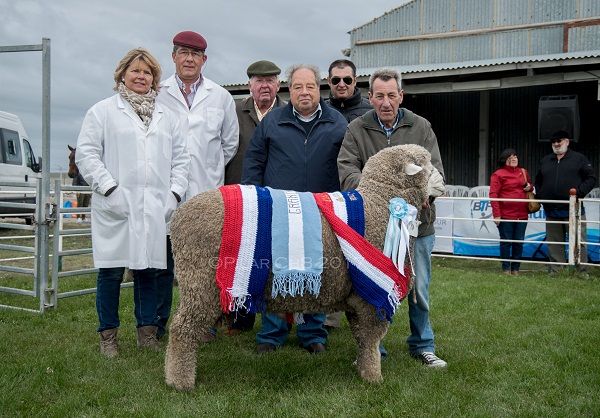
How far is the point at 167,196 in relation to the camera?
4777 millimetres

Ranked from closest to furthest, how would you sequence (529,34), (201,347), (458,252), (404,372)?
(404,372), (201,347), (458,252), (529,34)

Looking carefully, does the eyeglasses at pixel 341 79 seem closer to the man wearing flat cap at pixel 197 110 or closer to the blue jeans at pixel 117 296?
the man wearing flat cap at pixel 197 110

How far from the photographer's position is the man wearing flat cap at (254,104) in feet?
17.7

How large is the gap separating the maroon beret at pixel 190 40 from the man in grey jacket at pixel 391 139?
4.83ft

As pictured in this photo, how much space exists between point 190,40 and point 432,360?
10.6ft

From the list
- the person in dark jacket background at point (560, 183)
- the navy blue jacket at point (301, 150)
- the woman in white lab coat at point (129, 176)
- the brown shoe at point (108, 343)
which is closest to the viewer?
the woman in white lab coat at point (129, 176)

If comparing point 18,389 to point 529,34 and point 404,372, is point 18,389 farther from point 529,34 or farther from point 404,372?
point 529,34

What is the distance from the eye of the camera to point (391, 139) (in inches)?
179

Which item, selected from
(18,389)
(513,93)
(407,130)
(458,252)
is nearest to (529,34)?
(513,93)

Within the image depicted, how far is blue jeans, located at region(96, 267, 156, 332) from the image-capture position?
4.77 m

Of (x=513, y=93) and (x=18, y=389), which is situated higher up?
(x=513, y=93)

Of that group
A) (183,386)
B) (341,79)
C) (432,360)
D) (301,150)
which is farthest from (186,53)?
(432,360)

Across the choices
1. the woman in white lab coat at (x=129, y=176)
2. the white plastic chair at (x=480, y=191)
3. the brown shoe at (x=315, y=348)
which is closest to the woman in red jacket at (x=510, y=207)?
the white plastic chair at (x=480, y=191)

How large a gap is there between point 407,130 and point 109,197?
2.30 meters
